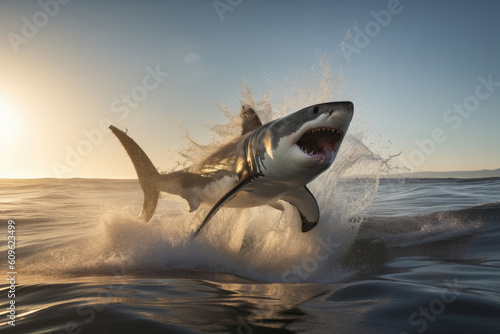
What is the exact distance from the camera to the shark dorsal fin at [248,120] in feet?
24.0

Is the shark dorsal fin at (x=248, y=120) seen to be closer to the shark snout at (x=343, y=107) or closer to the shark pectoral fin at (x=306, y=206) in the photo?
the shark pectoral fin at (x=306, y=206)

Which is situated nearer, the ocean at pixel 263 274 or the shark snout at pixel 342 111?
the ocean at pixel 263 274

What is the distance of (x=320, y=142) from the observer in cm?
509

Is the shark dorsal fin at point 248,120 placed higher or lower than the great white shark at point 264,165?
higher

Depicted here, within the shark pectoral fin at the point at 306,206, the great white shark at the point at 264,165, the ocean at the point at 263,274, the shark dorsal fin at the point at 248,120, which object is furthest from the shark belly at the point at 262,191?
the shark dorsal fin at the point at 248,120

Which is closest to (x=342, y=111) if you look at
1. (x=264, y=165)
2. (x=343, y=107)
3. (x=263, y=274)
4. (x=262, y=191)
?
(x=343, y=107)

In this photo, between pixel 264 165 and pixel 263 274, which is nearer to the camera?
pixel 264 165

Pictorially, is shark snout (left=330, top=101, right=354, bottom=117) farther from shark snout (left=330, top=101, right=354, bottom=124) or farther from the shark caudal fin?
the shark caudal fin

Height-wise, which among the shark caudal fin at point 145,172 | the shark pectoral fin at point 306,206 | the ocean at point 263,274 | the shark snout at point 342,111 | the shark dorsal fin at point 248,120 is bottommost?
the ocean at point 263,274

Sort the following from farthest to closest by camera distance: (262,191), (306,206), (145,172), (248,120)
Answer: (145,172) → (248,120) → (306,206) → (262,191)

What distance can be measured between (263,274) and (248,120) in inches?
132

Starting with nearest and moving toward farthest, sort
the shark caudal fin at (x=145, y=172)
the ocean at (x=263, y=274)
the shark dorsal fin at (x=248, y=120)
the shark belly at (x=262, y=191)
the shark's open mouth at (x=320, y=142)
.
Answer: the ocean at (x=263, y=274), the shark's open mouth at (x=320, y=142), the shark belly at (x=262, y=191), the shark dorsal fin at (x=248, y=120), the shark caudal fin at (x=145, y=172)

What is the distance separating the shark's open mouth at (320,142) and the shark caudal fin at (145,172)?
4240mm

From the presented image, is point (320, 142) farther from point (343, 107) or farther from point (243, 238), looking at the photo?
point (243, 238)
